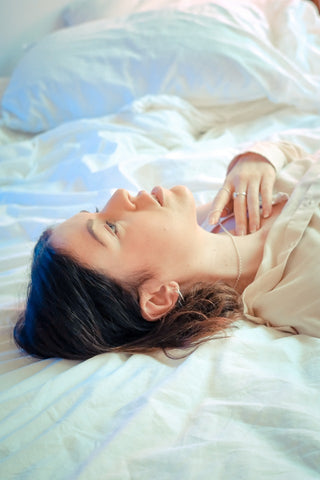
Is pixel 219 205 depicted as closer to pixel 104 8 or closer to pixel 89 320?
pixel 89 320

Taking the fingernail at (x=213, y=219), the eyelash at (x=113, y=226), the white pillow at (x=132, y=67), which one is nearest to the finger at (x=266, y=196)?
the fingernail at (x=213, y=219)

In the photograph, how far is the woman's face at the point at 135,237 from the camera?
90 cm

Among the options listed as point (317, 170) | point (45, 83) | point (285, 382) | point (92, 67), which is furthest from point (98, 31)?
point (285, 382)

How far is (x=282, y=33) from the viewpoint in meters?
1.64

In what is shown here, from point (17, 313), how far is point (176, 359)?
406 mm

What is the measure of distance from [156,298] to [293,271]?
0.30m

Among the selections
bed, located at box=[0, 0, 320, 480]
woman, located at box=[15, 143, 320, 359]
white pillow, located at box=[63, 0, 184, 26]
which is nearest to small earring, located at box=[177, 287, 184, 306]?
woman, located at box=[15, 143, 320, 359]

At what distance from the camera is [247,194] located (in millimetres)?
1094

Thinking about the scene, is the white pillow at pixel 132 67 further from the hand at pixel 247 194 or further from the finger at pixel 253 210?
the finger at pixel 253 210

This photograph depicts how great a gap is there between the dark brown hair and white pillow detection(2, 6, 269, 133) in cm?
100

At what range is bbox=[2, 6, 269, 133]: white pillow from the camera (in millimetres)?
1603

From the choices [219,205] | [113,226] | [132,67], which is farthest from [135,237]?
[132,67]

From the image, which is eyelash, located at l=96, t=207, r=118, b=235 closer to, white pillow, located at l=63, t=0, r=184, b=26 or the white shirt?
the white shirt

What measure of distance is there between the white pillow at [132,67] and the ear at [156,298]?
1007mm
